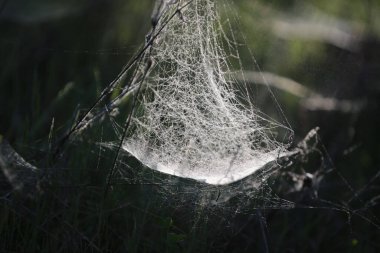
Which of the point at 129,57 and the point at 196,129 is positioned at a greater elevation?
the point at 196,129

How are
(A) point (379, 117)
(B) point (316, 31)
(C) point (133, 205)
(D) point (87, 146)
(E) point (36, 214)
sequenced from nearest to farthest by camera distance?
(E) point (36, 214) < (C) point (133, 205) < (D) point (87, 146) < (A) point (379, 117) < (B) point (316, 31)

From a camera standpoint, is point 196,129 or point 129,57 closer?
point 196,129

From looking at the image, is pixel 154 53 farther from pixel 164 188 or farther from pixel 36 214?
pixel 36 214

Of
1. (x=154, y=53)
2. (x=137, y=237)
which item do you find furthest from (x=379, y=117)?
(x=137, y=237)
